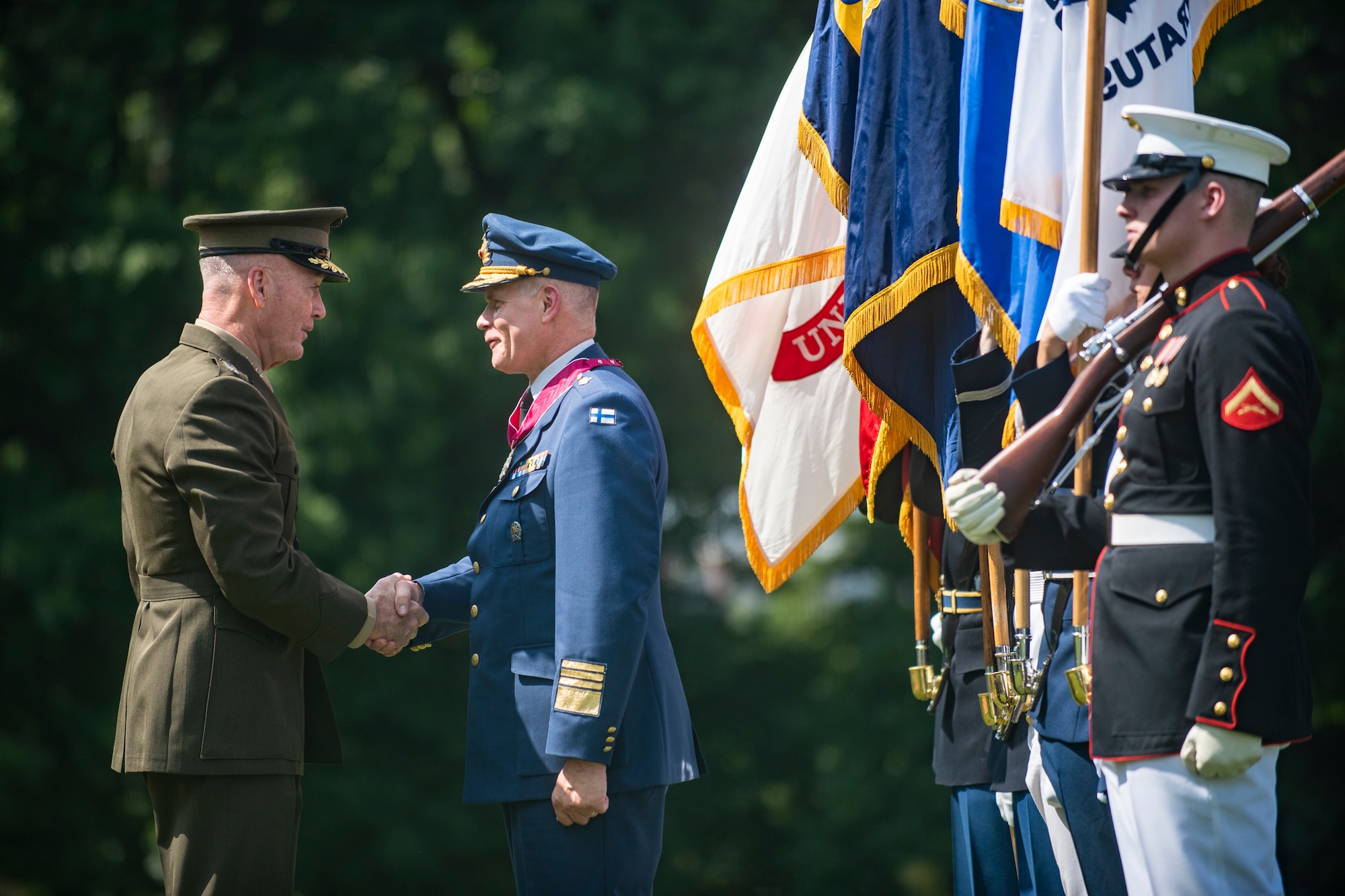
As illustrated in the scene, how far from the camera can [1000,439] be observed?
3600 millimetres

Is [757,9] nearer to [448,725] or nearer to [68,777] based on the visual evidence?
[448,725]

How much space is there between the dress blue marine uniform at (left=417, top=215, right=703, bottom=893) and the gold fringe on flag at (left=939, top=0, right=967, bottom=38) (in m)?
1.25

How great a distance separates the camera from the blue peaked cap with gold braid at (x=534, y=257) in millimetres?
3752

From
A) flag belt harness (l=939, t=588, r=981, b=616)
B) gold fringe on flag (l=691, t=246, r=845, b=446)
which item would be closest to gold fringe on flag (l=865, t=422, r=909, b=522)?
flag belt harness (l=939, t=588, r=981, b=616)

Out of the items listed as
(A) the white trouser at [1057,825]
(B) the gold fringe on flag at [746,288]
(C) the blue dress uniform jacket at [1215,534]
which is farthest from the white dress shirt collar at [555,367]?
(A) the white trouser at [1057,825]

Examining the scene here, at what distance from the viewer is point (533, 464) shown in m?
3.60

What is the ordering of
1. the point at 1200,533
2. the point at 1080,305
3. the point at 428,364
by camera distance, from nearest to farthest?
the point at 1200,533 → the point at 1080,305 → the point at 428,364

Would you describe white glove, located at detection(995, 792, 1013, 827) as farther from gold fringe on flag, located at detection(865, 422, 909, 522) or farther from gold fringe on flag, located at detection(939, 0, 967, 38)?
gold fringe on flag, located at detection(939, 0, 967, 38)

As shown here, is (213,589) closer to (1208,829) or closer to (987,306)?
(987,306)

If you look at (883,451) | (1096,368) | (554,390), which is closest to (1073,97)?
(1096,368)

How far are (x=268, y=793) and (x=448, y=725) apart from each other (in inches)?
270

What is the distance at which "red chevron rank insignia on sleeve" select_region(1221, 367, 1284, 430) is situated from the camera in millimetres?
2531

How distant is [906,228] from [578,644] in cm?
152

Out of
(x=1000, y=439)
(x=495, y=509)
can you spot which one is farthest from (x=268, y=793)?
(x=1000, y=439)
